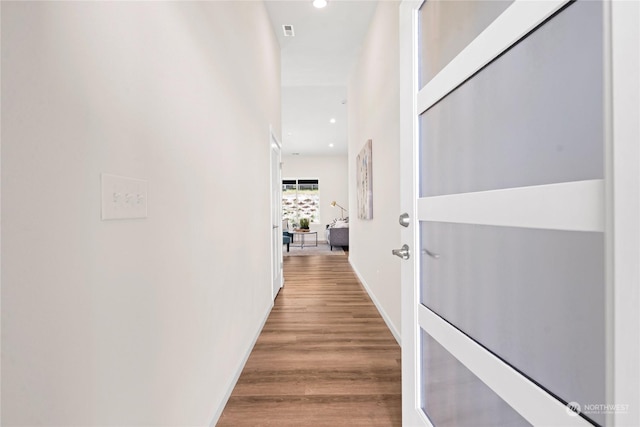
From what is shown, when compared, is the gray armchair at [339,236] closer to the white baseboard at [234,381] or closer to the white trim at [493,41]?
the white baseboard at [234,381]

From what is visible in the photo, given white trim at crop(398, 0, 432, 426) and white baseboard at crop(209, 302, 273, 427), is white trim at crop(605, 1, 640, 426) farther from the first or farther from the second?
white baseboard at crop(209, 302, 273, 427)

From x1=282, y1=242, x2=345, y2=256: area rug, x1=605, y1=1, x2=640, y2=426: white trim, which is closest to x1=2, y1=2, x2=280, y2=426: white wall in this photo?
x1=605, y1=1, x2=640, y2=426: white trim

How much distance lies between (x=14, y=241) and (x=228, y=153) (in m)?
1.30

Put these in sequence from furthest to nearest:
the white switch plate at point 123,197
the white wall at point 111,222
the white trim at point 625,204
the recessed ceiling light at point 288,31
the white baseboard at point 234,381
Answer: the recessed ceiling light at point 288,31 → the white baseboard at point 234,381 → the white switch plate at point 123,197 → the white wall at point 111,222 → the white trim at point 625,204

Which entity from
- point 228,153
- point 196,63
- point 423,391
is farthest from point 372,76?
point 423,391

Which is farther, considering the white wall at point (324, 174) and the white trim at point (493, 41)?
the white wall at point (324, 174)

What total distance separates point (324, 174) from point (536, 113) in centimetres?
1015

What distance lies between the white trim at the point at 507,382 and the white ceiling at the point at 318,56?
3243 mm

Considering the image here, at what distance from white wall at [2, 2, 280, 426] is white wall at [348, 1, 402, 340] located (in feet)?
4.55

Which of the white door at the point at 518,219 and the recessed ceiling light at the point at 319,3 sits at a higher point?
the recessed ceiling light at the point at 319,3

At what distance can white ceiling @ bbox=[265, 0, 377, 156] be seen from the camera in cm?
314

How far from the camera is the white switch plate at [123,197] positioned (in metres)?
0.74

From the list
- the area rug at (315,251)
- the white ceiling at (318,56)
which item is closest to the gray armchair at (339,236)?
the area rug at (315,251)

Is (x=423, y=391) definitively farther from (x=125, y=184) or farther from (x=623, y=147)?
(x=125, y=184)
